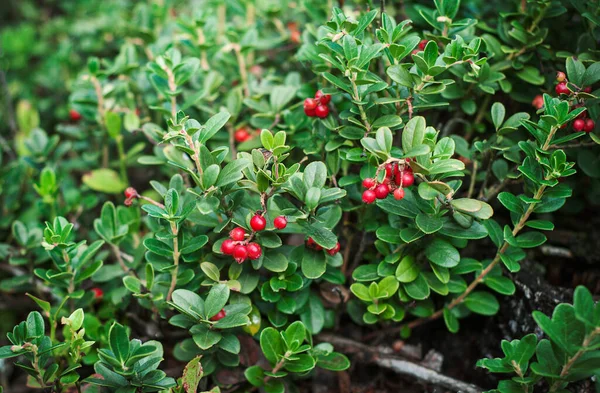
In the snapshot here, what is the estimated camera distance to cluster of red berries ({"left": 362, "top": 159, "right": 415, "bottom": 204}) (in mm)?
1714

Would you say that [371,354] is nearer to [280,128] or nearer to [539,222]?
[539,222]

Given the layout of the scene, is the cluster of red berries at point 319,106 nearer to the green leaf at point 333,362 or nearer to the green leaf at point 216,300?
the green leaf at point 216,300

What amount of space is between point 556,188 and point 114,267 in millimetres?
→ 1811

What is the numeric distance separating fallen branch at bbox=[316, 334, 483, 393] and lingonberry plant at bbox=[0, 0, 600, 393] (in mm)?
19

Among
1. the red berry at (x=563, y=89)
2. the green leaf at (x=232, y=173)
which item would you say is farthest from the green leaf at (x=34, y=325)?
the red berry at (x=563, y=89)

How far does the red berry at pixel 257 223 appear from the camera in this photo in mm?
1770

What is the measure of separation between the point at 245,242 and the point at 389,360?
0.89 metres

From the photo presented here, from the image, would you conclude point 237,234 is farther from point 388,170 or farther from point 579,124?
point 579,124

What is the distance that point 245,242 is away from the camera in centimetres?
182

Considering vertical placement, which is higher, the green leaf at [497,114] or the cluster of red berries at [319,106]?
the cluster of red berries at [319,106]

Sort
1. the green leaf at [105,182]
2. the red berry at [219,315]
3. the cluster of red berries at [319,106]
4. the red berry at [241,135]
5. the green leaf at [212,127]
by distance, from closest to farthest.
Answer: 1. the green leaf at [212,127]
2. the red berry at [219,315]
3. the cluster of red berries at [319,106]
4. the red berry at [241,135]
5. the green leaf at [105,182]

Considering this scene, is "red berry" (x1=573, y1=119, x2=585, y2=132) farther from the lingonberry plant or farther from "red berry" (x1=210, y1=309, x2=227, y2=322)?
"red berry" (x1=210, y1=309, x2=227, y2=322)

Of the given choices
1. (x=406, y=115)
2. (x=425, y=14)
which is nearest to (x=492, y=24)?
(x=425, y=14)

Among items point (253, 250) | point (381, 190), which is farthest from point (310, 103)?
point (253, 250)
